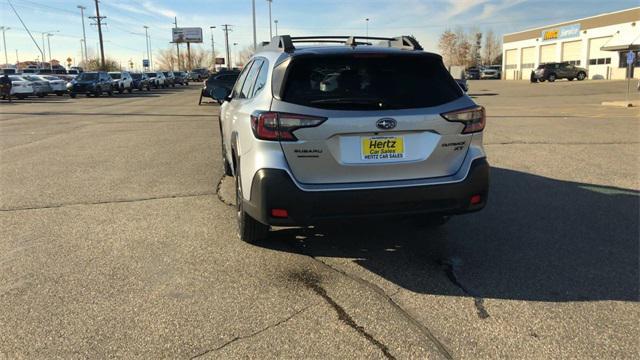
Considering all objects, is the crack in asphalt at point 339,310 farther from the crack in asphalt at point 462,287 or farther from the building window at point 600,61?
the building window at point 600,61

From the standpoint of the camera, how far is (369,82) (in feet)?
13.7

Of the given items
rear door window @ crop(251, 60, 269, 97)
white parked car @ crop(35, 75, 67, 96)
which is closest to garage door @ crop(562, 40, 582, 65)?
white parked car @ crop(35, 75, 67, 96)

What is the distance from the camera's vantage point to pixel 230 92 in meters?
6.65

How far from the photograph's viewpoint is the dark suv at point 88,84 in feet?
120

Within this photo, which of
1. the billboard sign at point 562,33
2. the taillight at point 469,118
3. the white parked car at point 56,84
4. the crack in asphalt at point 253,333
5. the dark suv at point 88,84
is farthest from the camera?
the billboard sign at point 562,33

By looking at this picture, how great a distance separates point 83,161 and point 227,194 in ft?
13.4

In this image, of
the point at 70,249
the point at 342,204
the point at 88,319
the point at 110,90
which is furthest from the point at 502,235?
the point at 110,90

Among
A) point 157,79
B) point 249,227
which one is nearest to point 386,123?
point 249,227

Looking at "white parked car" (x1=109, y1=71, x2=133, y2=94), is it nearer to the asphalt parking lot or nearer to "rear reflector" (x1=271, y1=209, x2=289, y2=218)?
the asphalt parking lot

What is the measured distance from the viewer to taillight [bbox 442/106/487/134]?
4125mm

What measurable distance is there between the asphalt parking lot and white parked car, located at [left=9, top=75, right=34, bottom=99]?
102 feet

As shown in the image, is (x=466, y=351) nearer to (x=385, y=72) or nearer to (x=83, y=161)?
(x=385, y=72)

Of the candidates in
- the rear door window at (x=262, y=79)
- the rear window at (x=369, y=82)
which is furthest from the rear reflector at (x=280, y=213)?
the rear door window at (x=262, y=79)

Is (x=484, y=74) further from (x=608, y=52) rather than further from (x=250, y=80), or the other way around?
(x=250, y=80)
